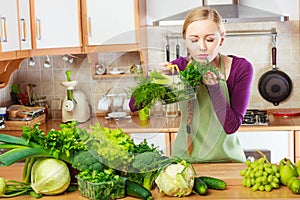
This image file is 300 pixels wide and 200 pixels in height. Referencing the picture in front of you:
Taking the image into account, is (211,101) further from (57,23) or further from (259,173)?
(57,23)

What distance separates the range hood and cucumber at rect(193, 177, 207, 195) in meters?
1.93

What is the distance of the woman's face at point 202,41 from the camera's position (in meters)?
2.32

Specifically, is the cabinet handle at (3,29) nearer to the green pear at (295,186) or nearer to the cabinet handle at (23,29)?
the cabinet handle at (23,29)

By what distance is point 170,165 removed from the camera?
2.18 metres

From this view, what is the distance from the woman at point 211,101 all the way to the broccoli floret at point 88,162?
433mm

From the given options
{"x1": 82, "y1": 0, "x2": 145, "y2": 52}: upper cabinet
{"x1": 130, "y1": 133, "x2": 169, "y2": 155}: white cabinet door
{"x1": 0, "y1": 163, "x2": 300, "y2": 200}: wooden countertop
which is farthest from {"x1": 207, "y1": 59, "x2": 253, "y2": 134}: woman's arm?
{"x1": 82, "y1": 0, "x2": 145, "y2": 52}: upper cabinet

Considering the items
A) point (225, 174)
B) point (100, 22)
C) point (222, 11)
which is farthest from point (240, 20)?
point (225, 174)

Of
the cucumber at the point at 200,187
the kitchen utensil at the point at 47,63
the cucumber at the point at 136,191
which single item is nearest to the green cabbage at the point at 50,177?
the cucumber at the point at 136,191

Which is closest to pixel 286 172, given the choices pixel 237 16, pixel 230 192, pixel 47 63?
pixel 230 192

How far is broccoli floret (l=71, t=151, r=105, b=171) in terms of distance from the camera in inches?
87.0

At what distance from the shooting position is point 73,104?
4.27 meters

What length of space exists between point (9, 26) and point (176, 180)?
6.35 feet

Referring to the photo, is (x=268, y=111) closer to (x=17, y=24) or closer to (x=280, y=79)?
(x=280, y=79)

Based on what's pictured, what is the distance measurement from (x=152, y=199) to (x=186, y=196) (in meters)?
0.13
